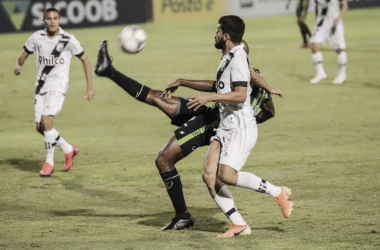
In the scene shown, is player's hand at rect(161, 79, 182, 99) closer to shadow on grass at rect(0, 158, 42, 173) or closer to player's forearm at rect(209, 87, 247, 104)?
player's forearm at rect(209, 87, 247, 104)

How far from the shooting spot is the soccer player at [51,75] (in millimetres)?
14000

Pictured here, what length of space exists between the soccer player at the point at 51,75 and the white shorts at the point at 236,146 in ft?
15.7

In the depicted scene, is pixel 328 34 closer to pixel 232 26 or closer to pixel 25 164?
pixel 25 164

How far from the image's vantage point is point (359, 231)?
977 cm

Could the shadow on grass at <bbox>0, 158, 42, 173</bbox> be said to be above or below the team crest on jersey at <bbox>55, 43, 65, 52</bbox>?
below

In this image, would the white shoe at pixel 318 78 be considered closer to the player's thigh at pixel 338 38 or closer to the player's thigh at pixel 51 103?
the player's thigh at pixel 338 38

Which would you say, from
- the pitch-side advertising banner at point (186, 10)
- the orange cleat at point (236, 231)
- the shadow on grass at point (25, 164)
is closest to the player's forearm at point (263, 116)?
the orange cleat at point (236, 231)

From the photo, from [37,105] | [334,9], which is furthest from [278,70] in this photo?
[37,105]

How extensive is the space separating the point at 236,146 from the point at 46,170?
5.03 meters

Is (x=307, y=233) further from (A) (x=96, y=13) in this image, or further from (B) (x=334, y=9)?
(A) (x=96, y=13)

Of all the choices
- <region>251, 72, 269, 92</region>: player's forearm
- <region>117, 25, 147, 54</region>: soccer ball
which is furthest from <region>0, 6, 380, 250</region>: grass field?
<region>117, 25, 147, 54</region>: soccer ball

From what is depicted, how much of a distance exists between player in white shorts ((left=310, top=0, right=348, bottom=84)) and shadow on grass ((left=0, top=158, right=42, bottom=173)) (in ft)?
32.1

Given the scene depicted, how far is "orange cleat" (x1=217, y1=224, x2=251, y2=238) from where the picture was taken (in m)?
9.57

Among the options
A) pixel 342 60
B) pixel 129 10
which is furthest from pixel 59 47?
pixel 129 10
